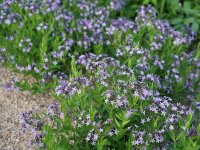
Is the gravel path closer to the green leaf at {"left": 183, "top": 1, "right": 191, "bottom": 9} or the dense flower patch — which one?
the dense flower patch

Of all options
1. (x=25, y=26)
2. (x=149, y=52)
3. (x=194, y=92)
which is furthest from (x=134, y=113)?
(x=25, y=26)

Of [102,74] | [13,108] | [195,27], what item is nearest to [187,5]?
[195,27]

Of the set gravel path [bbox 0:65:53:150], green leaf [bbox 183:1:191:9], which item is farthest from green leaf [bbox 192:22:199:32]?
gravel path [bbox 0:65:53:150]

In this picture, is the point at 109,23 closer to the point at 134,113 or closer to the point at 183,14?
the point at 183,14

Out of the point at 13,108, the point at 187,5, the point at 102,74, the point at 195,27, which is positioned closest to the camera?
the point at 102,74

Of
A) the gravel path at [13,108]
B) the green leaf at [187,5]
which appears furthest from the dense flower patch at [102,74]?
the green leaf at [187,5]

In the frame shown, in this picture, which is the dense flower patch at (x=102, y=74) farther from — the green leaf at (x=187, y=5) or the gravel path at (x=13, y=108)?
the green leaf at (x=187, y=5)

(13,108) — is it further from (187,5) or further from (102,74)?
(187,5)
